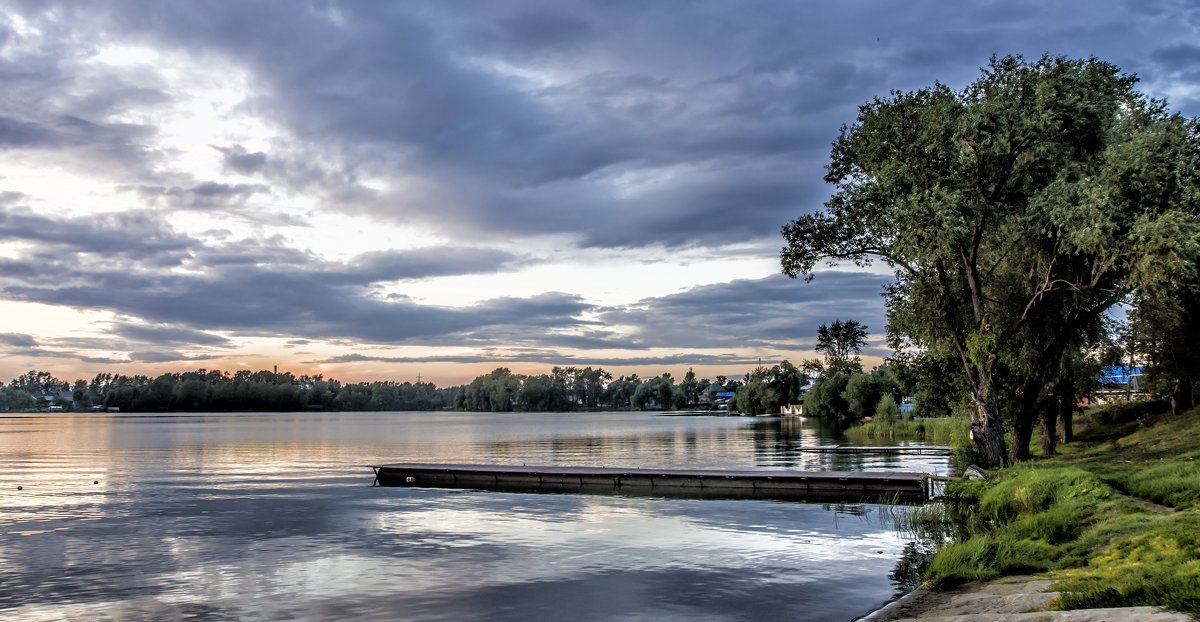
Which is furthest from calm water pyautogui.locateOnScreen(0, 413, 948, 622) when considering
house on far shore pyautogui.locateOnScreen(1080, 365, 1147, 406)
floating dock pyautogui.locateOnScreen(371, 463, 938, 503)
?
house on far shore pyautogui.locateOnScreen(1080, 365, 1147, 406)

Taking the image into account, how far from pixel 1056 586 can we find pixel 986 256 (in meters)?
32.1

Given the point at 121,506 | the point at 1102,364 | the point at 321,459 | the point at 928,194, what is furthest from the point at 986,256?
the point at 321,459

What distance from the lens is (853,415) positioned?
494ft

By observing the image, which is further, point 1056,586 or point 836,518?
point 836,518

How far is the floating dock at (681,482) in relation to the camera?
3822 cm

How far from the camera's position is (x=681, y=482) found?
42562 millimetres

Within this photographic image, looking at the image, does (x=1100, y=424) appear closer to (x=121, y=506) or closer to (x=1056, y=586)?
(x=1056, y=586)

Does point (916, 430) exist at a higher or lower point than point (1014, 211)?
lower

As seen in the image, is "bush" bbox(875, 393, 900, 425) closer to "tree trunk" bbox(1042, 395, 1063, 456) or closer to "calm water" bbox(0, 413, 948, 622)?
"tree trunk" bbox(1042, 395, 1063, 456)

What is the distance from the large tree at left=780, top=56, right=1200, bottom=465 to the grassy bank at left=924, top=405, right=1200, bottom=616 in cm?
689

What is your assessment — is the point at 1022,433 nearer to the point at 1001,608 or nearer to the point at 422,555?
the point at 422,555

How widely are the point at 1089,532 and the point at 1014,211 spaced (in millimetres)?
21444

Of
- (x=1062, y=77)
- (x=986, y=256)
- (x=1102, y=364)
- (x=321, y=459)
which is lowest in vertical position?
(x=321, y=459)

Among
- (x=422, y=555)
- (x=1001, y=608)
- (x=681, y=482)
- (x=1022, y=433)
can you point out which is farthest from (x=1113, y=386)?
(x=1001, y=608)
